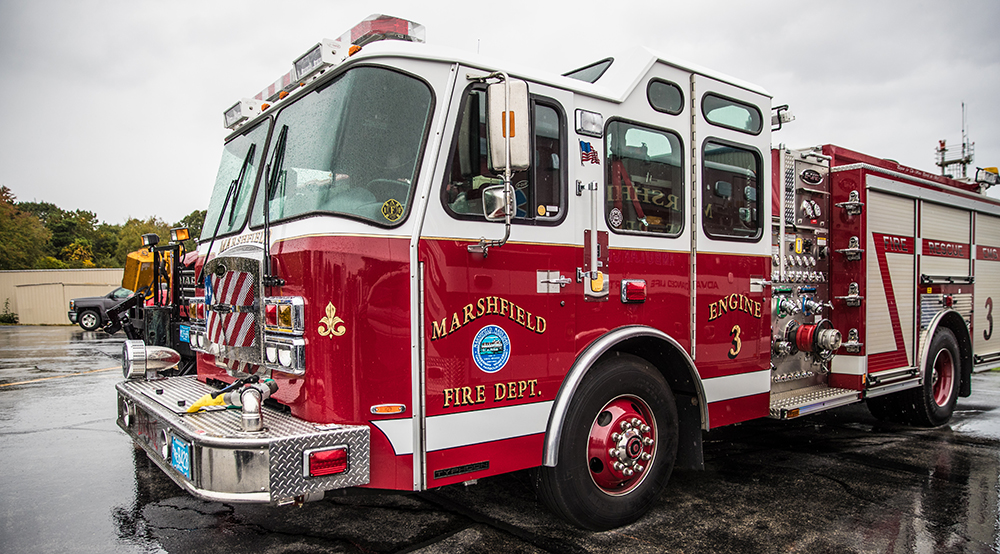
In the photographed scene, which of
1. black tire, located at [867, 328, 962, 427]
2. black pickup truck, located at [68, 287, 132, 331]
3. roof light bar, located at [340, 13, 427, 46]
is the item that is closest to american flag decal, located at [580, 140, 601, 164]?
roof light bar, located at [340, 13, 427, 46]

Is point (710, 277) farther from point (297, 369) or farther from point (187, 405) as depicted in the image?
point (187, 405)

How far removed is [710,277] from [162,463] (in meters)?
3.49

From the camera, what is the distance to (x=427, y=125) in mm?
3049

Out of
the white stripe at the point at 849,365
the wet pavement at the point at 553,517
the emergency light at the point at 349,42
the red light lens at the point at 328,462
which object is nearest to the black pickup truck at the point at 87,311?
the wet pavement at the point at 553,517

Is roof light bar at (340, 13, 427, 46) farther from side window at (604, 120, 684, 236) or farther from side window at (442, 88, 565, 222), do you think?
side window at (604, 120, 684, 236)

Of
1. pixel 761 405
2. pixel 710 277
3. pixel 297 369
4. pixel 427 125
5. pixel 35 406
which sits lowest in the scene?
pixel 35 406

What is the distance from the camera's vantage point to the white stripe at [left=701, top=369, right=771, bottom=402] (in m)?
4.22

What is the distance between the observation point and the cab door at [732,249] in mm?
4242

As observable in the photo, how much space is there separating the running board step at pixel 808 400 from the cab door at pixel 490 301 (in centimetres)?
217

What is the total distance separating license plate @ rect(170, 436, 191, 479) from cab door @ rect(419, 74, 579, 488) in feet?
3.48

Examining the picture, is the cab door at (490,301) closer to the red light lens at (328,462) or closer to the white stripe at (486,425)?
the white stripe at (486,425)

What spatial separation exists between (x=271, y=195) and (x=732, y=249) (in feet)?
10.2

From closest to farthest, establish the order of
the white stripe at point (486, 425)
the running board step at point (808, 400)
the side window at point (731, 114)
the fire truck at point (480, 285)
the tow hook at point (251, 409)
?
the tow hook at point (251, 409), the fire truck at point (480, 285), the white stripe at point (486, 425), the side window at point (731, 114), the running board step at point (808, 400)

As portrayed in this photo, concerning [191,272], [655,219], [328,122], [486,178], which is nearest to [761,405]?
[655,219]
